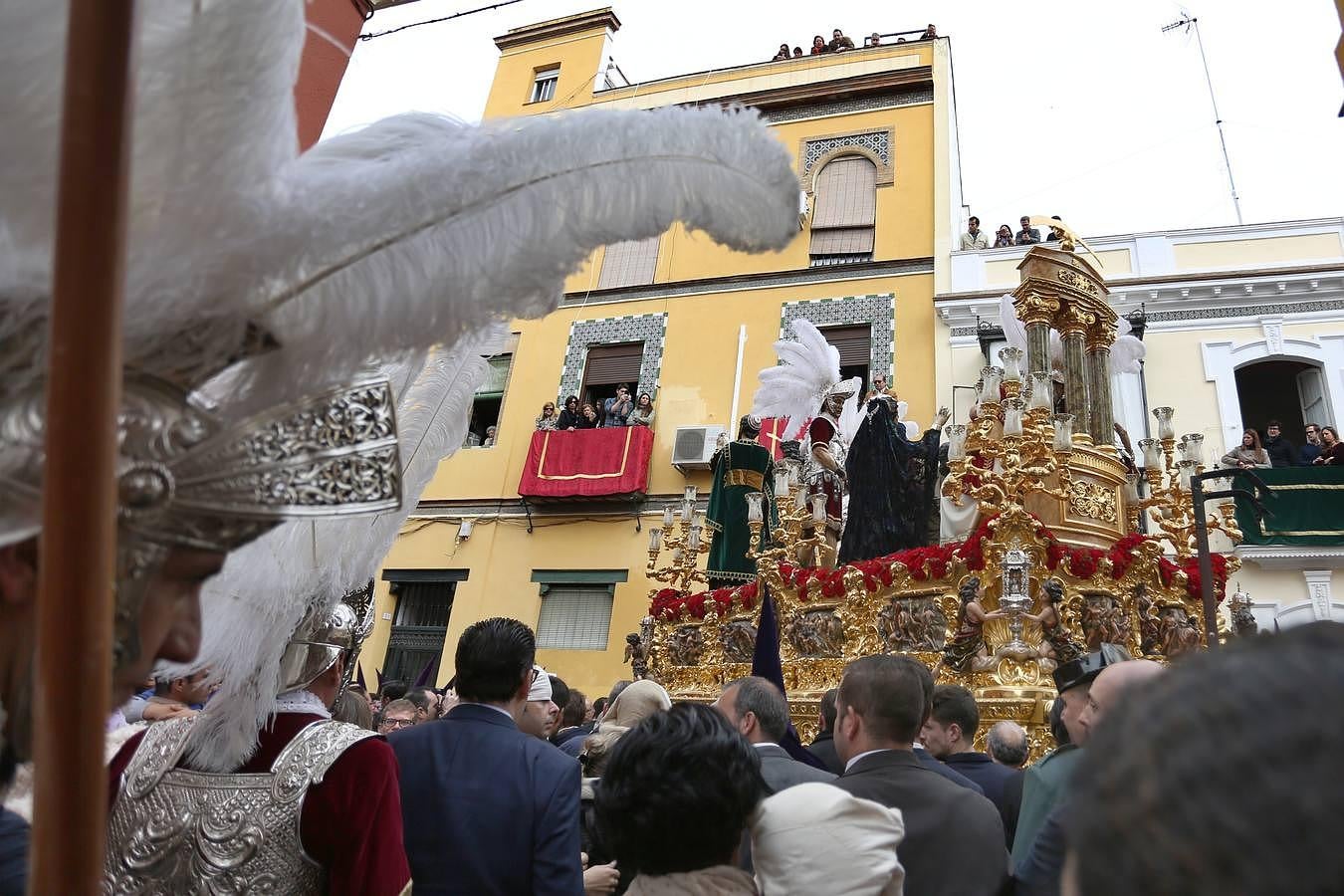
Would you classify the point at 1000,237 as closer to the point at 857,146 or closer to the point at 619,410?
the point at 857,146

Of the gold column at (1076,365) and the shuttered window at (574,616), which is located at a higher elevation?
the gold column at (1076,365)

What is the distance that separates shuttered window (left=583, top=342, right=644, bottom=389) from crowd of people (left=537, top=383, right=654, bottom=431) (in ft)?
1.01

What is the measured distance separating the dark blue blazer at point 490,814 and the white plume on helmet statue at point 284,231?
136 centimetres

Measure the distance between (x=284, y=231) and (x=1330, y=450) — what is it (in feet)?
42.7

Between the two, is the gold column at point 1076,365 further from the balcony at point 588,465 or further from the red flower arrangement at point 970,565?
the balcony at point 588,465

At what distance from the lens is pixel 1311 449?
1150cm

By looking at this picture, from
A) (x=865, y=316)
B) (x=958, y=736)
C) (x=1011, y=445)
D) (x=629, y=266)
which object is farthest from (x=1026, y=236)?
(x=958, y=736)

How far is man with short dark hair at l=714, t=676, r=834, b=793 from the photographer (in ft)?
8.10

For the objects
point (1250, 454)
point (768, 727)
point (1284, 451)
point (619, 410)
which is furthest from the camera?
point (619, 410)

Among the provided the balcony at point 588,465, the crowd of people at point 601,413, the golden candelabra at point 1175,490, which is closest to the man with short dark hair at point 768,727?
the golden candelabra at point 1175,490

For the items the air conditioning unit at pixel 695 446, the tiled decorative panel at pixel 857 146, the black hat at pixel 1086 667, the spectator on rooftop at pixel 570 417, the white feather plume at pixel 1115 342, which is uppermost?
the tiled decorative panel at pixel 857 146

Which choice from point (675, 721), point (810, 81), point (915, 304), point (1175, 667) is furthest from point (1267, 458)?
point (1175, 667)

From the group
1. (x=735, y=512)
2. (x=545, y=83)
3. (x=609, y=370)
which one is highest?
(x=545, y=83)

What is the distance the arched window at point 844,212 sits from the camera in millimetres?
16000
